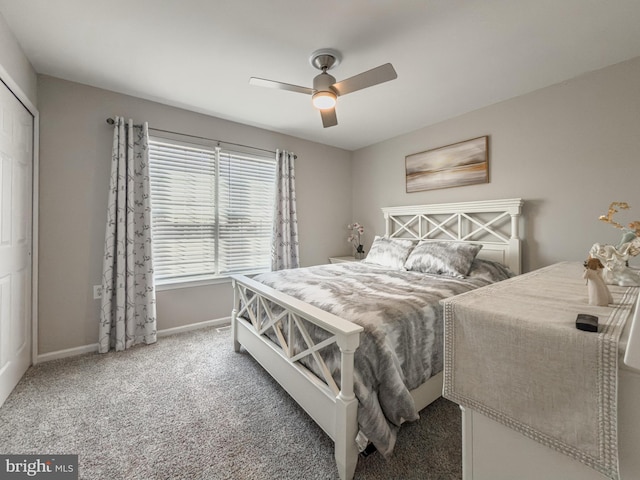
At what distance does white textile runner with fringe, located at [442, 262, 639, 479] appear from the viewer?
62 centimetres

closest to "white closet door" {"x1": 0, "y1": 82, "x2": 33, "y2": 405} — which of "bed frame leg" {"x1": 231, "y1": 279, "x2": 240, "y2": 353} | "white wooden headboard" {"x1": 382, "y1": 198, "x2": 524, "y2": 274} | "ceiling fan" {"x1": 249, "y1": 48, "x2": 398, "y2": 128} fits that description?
"bed frame leg" {"x1": 231, "y1": 279, "x2": 240, "y2": 353}

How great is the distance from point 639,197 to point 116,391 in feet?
14.0

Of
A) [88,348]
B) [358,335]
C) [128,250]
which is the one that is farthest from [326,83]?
[88,348]

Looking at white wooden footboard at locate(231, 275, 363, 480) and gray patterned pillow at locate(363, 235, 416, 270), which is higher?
gray patterned pillow at locate(363, 235, 416, 270)

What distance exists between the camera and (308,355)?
5.37ft

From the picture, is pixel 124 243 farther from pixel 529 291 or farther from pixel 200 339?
pixel 529 291

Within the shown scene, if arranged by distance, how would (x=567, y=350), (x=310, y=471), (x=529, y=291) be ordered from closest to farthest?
(x=567, y=350) < (x=529, y=291) < (x=310, y=471)

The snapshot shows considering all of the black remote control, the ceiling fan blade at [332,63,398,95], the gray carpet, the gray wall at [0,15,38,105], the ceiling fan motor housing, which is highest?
the gray wall at [0,15,38,105]

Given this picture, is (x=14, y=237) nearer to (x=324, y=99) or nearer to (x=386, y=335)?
(x=324, y=99)

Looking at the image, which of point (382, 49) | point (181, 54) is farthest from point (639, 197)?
point (181, 54)

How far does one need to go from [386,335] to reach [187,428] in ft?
4.40

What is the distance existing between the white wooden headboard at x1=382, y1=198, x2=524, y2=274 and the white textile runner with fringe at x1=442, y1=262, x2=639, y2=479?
6.31 feet

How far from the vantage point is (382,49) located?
2012mm

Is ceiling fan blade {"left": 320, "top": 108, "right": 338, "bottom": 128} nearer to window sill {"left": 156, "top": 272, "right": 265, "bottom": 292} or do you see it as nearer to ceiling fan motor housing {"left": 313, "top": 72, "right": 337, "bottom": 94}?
ceiling fan motor housing {"left": 313, "top": 72, "right": 337, "bottom": 94}
